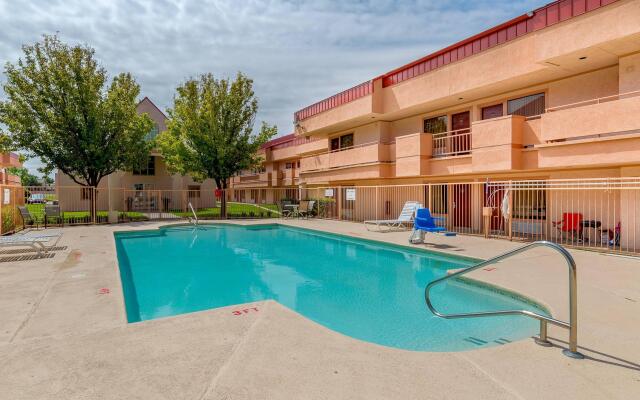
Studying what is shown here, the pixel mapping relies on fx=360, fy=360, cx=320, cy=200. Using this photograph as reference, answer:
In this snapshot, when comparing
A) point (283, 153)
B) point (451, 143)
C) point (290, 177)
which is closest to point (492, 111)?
point (451, 143)

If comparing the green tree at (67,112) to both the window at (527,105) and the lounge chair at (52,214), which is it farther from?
the window at (527,105)

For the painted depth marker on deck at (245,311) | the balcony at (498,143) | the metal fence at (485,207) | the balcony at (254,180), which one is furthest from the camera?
the balcony at (254,180)

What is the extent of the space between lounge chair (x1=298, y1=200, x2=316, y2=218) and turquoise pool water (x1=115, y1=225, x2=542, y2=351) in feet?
29.0

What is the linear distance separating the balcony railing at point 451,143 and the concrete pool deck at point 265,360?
11353 mm

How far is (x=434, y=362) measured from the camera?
3.32m

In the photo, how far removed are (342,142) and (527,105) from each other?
41.1 feet

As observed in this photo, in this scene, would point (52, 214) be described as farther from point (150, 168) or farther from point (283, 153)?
point (283, 153)

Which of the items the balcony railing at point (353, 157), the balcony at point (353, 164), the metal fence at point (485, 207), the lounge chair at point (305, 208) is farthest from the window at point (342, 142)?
the lounge chair at point (305, 208)

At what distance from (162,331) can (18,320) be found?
79.4 inches

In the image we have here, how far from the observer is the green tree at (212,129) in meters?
23.3

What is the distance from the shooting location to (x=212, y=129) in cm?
2325

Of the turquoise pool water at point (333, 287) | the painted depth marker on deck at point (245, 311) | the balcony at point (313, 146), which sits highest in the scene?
the balcony at point (313, 146)

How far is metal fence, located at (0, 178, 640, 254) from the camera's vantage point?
11266 mm

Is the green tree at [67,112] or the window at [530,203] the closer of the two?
the window at [530,203]
